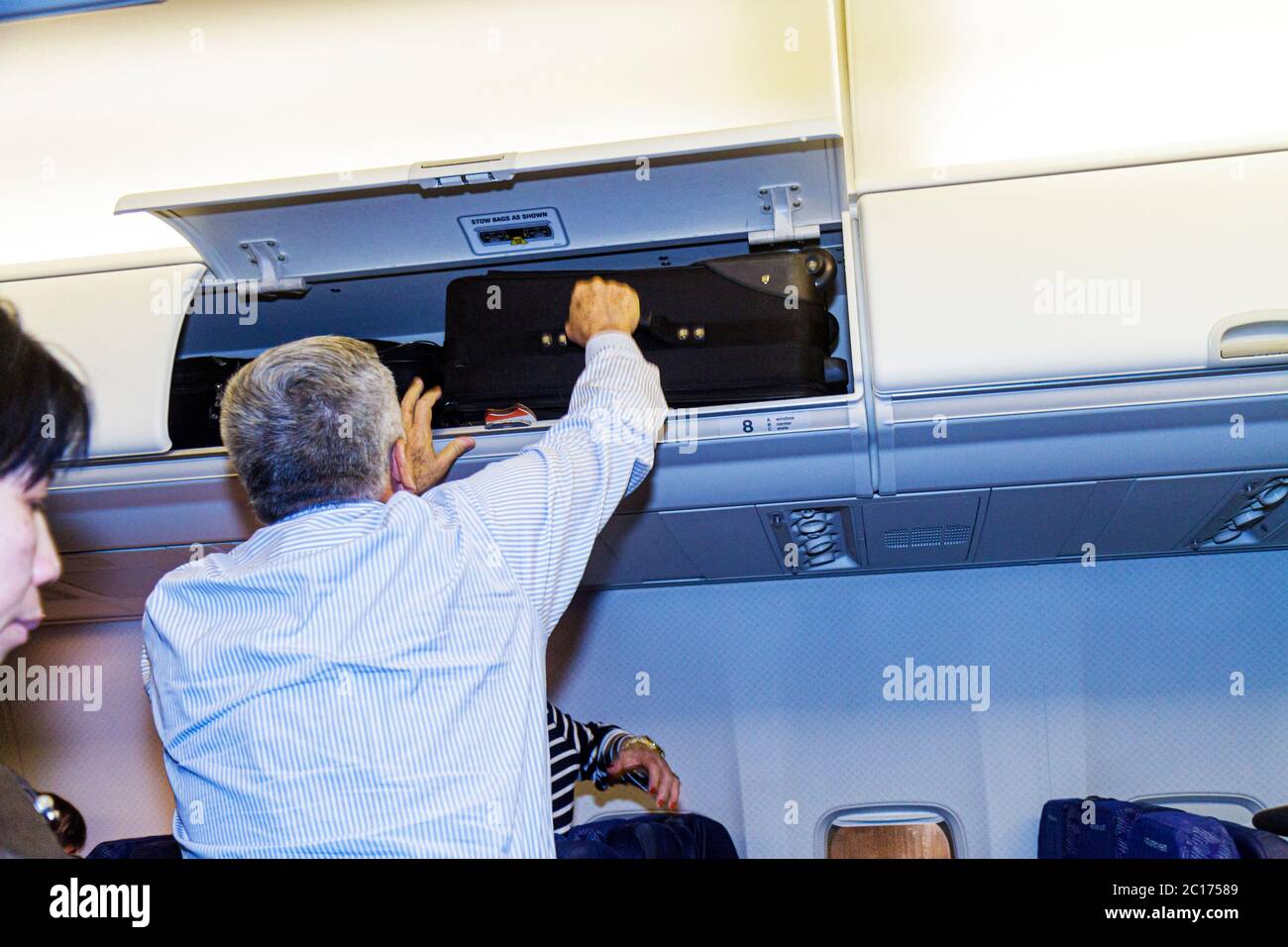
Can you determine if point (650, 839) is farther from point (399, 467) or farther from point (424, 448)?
point (399, 467)

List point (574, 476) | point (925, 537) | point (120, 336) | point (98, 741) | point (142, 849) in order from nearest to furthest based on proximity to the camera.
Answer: point (574, 476)
point (120, 336)
point (142, 849)
point (925, 537)
point (98, 741)

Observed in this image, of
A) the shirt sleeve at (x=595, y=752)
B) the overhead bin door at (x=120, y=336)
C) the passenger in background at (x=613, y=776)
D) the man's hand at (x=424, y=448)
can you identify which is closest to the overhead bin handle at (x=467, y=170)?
the man's hand at (x=424, y=448)

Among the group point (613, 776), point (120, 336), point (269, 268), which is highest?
point (269, 268)

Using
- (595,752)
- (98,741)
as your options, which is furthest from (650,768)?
(98,741)

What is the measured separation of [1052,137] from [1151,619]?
1.59 meters

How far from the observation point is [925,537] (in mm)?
2781

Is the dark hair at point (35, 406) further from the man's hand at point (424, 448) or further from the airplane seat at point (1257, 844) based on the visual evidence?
the airplane seat at point (1257, 844)

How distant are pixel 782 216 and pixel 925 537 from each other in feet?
3.44

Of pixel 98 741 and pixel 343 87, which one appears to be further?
pixel 98 741

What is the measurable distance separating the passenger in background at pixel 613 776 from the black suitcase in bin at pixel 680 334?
0.77 meters

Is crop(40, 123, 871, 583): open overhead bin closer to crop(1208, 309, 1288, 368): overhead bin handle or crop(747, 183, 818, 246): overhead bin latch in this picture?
crop(747, 183, 818, 246): overhead bin latch

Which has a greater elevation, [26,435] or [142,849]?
[26,435]

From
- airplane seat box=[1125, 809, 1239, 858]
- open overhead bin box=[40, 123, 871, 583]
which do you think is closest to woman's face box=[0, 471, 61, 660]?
open overhead bin box=[40, 123, 871, 583]

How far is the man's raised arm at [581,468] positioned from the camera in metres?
1.67
